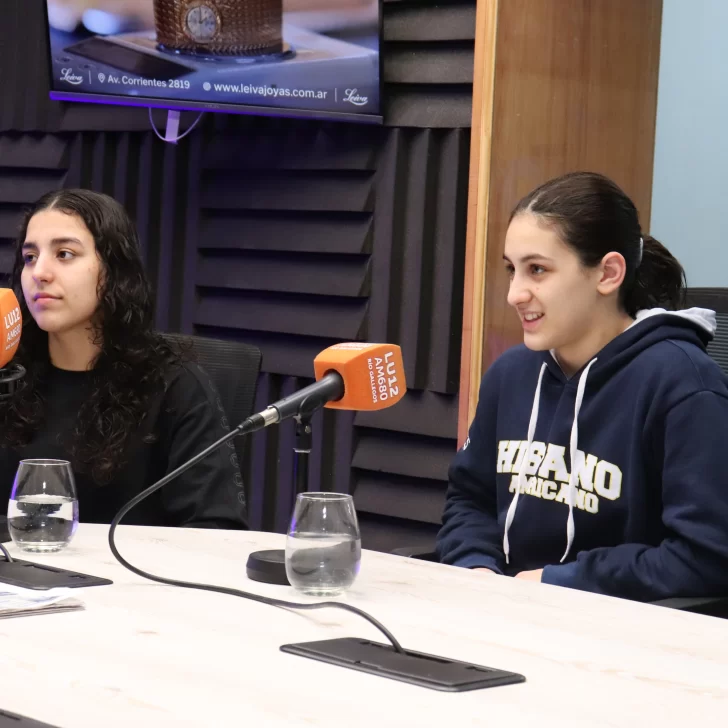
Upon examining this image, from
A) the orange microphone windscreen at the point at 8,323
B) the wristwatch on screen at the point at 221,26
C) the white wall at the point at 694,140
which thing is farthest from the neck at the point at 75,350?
the white wall at the point at 694,140

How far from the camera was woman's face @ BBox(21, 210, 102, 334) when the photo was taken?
240 cm

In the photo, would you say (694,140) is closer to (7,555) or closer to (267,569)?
(267,569)

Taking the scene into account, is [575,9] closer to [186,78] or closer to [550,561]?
[186,78]

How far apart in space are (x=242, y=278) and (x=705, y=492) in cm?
238

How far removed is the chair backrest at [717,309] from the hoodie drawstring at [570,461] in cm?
29

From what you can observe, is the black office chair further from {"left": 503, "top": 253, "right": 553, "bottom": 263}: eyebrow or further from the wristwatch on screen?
the wristwatch on screen

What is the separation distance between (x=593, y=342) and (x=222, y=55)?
204 centimetres

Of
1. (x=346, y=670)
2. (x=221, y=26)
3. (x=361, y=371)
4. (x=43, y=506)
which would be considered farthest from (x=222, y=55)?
(x=346, y=670)

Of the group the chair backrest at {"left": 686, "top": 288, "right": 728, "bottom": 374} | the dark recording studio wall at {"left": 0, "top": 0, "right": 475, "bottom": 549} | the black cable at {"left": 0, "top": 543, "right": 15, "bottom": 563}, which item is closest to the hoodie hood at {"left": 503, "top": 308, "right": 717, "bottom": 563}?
the chair backrest at {"left": 686, "top": 288, "right": 728, "bottom": 374}

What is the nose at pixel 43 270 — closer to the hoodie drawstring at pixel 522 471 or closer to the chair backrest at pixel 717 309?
the hoodie drawstring at pixel 522 471

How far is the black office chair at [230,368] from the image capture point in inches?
97.1

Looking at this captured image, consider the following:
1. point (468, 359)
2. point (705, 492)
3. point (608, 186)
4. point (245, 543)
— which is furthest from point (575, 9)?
point (245, 543)

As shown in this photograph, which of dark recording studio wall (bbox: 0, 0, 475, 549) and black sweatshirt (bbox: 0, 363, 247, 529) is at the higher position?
dark recording studio wall (bbox: 0, 0, 475, 549)

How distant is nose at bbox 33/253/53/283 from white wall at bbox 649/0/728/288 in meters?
2.11
